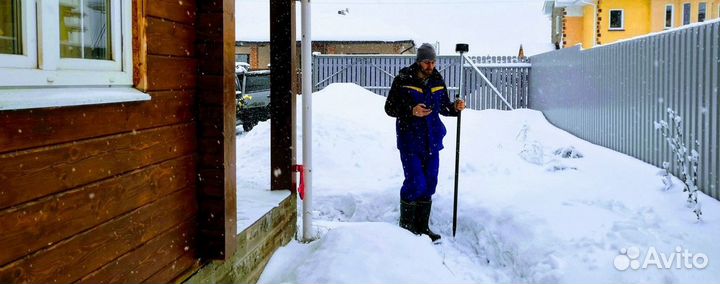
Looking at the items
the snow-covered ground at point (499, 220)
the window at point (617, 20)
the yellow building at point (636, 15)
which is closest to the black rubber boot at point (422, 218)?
the snow-covered ground at point (499, 220)

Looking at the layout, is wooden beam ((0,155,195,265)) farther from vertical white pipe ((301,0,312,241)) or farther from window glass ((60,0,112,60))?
vertical white pipe ((301,0,312,241))

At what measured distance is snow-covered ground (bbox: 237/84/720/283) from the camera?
13.2 ft

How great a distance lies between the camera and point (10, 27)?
187 centimetres

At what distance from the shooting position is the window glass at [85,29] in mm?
2129

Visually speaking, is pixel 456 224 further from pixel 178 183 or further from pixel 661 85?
pixel 178 183

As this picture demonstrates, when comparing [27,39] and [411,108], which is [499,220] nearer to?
[411,108]

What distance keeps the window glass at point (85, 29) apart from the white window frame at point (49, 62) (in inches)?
1.0

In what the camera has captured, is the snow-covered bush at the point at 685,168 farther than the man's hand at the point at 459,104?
No

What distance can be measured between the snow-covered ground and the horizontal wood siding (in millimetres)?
1103

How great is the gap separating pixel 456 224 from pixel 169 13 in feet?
12.6

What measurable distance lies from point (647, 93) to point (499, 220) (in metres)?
3.09

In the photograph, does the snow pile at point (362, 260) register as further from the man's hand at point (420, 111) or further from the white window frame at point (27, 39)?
the white window frame at point (27, 39)

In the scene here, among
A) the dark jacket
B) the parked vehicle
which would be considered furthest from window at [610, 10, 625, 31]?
the dark jacket

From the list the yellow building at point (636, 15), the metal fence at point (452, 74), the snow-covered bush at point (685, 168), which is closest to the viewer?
the snow-covered bush at point (685, 168)
